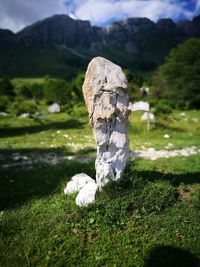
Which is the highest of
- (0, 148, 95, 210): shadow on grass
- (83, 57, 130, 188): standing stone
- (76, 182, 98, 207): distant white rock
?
(83, 57, 130, 188): standing stone

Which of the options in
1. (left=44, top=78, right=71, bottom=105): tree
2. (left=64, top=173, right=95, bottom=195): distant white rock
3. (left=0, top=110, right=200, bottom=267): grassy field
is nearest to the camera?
(left=0, top=110, right=200, bottom=267): grassy field

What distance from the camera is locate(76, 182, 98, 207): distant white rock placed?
901 centimetres

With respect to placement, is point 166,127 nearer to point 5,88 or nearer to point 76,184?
point 76,184

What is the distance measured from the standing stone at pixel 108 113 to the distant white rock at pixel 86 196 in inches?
19.2

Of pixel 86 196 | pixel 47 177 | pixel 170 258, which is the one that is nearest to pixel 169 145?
pixel 47 177

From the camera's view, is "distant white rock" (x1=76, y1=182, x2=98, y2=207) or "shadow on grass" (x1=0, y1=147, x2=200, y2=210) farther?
"shadow on grass" (x1=0, y1=147, x2=200, y2=210)

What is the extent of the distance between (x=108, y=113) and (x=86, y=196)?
2.93 meters

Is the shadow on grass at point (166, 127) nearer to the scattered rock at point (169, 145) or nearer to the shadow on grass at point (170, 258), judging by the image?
the scattered rock at point (169, 145)

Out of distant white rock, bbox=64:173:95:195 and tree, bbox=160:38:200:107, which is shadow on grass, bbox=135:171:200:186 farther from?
tree, bbox=160:38:200:107

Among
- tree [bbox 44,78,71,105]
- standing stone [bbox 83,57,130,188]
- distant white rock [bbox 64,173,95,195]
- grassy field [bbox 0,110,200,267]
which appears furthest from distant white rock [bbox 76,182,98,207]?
tree [bbox 44,78,71,105]

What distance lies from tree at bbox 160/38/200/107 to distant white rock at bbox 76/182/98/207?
41.4m

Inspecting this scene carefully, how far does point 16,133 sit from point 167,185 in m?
23.0

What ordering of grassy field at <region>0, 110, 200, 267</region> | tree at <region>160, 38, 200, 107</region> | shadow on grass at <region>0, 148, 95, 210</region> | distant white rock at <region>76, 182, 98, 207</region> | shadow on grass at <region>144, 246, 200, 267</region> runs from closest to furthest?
shadow on grass at <region>144, 246, 200, 267</region> → grassy field at <region>0, 110, 200, 267</region> → distant white rock at <region>76, 182, 98, 207</region> → shadow on grass at <region>0, 148, 95, 210</region> → tree at <region>160, 38, 200, 107</region>

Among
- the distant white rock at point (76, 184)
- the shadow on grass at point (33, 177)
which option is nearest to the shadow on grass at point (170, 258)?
the distant white rock at point (76, 184)
